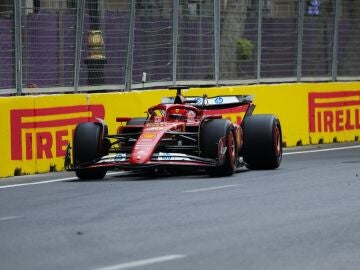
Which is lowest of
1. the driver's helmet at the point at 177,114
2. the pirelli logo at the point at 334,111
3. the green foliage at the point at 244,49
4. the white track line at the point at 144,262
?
the pirelli logo at the point at 334,111

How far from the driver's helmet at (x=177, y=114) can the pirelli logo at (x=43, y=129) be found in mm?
2022

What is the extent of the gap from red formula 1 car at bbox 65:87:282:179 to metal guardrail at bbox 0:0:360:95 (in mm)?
2029

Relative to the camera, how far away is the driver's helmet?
A: 1656cm

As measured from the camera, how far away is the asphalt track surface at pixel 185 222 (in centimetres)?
890

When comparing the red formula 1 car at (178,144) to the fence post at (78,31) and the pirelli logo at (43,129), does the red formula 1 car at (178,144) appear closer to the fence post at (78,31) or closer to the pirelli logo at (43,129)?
the pirelli logo at (43,129)

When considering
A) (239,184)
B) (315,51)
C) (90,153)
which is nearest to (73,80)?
(90,153)

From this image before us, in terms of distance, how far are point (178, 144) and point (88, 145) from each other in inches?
43.5

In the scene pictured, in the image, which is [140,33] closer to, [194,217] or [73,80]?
[73,80]

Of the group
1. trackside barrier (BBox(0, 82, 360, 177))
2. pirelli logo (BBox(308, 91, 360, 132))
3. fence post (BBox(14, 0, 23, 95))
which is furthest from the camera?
pirelli logo (BBox(308, 91, 360, 132))

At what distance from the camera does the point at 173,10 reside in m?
21.8

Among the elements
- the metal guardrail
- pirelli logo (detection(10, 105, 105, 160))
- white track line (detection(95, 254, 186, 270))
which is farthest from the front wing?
white track line (detection(95, 254, 186, 270))

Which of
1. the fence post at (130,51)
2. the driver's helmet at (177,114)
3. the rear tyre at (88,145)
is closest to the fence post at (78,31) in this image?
the fence post at (130,51)

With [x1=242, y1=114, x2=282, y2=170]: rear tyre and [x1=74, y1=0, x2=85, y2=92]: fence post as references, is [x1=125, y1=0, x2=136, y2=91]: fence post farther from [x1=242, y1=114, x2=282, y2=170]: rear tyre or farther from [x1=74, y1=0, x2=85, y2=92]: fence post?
[x1=242, y1=114, x2=282, y2=170]: rear tyre

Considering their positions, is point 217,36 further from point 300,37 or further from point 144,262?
point 144,262
